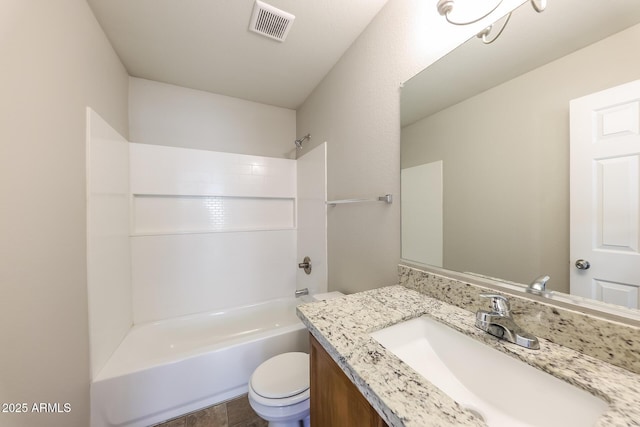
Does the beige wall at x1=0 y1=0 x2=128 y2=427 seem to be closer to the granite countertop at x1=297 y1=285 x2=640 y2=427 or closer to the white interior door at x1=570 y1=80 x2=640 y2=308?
the granite countertop at x1=297 y1=285 x2=640 y2=427

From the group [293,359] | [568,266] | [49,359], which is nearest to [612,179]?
[568,266]

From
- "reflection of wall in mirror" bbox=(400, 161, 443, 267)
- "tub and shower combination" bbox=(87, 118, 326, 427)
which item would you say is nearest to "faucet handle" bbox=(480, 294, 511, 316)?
"reflection of wall in mirror" bbox=(400, 161, 443, 267)

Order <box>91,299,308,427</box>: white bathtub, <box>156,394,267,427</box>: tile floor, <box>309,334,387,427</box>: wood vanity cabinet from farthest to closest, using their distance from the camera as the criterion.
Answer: <box>156,394,267,427</box>: tile floor
<box>91,299,308,427</box>: white bathtub
<box>309,334,387,427</box>: wood vanity cabinet

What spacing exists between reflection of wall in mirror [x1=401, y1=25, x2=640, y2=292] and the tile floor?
1.54 m

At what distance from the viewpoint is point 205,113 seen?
80.4 inches

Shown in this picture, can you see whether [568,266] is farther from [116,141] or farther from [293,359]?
[116,141]

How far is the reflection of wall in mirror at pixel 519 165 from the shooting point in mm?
587

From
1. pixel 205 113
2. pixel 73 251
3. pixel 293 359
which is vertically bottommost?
pixel 293 359

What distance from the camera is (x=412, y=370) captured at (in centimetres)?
49

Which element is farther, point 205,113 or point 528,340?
point 205,113

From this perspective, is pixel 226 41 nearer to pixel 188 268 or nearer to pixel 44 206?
pixel 44 206

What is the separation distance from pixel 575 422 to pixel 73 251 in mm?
1787

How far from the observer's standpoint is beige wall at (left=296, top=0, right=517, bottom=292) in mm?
1023

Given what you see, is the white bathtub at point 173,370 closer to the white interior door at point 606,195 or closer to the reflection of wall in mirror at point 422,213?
the reflection of wall in mirror at point 422,213
